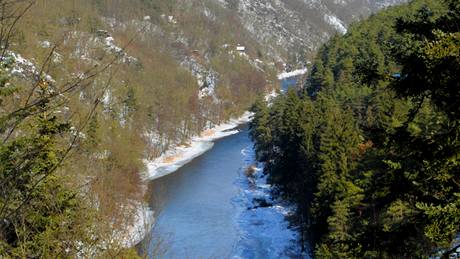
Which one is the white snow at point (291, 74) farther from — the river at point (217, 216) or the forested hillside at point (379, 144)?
the river at point (217, 216)

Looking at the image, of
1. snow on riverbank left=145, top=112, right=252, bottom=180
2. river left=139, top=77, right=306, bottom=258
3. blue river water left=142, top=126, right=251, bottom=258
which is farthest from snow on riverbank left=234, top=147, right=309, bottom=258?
snow on riverbank left=145, top=112, right=252, bottom=180

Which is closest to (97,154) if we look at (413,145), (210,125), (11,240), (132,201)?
(132,201)

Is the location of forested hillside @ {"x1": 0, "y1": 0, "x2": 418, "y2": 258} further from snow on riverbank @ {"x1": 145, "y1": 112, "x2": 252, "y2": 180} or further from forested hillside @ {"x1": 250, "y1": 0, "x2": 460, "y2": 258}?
forested hillside @ {"x1": 250, "y1": 0, "x2": 460, "y2": 258}

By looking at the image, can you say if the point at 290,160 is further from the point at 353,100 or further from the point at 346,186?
the point at 346,186

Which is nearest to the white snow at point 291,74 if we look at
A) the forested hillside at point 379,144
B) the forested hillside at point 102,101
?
the forested hillside at point 102,101

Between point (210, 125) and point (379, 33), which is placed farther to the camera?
point (210, 125)

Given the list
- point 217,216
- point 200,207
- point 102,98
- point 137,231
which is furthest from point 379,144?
point 200,207

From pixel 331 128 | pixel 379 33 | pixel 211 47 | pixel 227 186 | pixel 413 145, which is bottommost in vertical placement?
pixel 227 186
